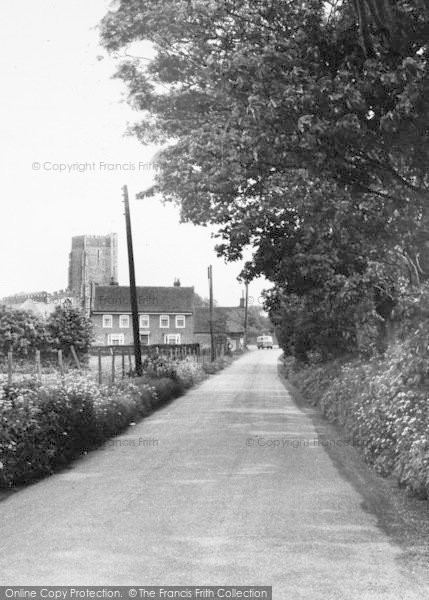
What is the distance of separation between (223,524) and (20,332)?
1702 inches

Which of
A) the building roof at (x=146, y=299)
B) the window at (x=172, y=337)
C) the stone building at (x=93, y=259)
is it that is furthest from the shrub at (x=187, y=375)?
the stone building at (x=93, y=259)

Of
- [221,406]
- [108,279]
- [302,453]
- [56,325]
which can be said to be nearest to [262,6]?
[302,453]

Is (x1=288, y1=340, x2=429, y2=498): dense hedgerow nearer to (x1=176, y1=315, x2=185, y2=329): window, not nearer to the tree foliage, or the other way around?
the tree foliage

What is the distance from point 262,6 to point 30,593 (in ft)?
30.2

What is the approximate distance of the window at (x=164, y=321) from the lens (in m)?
91.9

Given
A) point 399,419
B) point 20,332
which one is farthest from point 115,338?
point 399,419

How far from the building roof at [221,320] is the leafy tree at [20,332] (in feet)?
175

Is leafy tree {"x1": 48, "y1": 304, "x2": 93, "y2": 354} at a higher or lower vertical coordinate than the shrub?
higher

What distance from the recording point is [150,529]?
7039 millimetres

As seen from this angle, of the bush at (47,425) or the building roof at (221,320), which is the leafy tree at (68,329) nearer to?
the bush at (47,425)

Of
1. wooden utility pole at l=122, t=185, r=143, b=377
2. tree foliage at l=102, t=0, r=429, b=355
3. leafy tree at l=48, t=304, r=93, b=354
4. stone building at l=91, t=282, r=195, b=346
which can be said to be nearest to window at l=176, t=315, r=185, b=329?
stone building at l=91, t=282, r=195, b=346

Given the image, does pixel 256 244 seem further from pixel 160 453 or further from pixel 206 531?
pixel 206 531

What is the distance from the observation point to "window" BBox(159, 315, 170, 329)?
91.9 m

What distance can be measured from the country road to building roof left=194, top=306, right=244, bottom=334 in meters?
90.6
